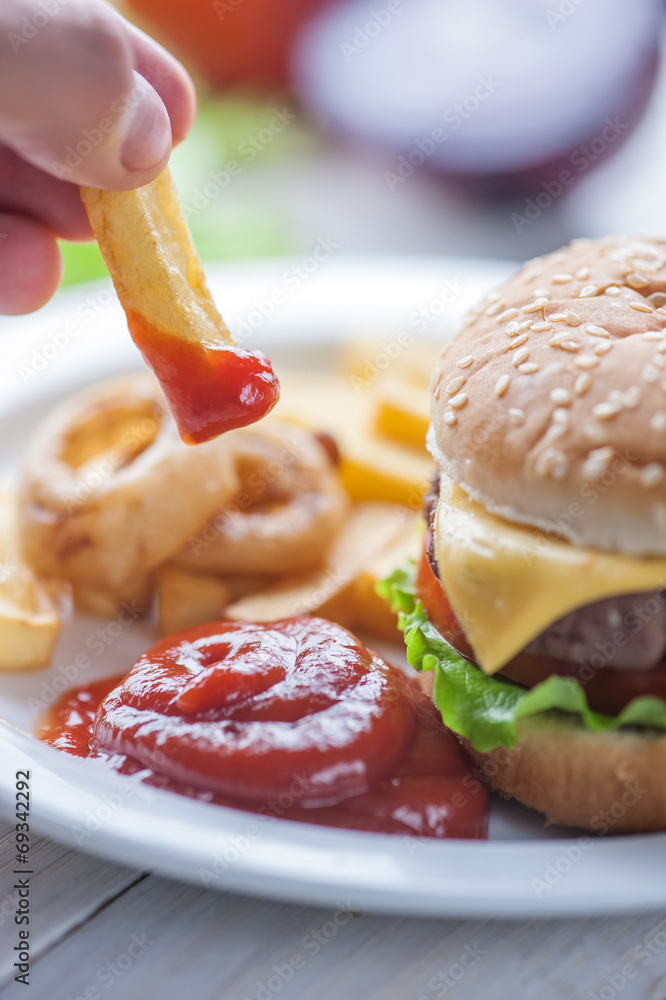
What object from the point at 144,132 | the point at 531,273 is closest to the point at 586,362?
the point at 531,273

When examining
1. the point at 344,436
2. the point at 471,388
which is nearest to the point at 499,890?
the point at 471,388

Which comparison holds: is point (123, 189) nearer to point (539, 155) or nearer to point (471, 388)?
point (471, 388)

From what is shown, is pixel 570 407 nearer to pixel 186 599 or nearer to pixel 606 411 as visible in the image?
pixel 606 411

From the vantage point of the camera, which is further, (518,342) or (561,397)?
(518,342)

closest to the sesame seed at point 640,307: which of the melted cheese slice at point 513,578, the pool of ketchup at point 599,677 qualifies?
the melted cheese slice at point 513,578

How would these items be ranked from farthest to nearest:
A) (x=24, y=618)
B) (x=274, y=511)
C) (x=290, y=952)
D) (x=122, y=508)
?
(x=274, y=511) → (x=122, y=508) → (x=24, y=618) → (x=290, y=952)

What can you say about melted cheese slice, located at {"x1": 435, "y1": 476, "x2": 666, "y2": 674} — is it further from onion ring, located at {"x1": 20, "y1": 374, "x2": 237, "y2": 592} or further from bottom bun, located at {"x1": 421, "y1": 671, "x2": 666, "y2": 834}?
onion ring, located at {"x1": 20, "y1": 374, "x2": 237, "y2": 592}

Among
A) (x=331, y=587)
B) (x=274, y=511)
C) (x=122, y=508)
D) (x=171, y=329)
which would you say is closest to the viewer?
(x=171, y=329)
